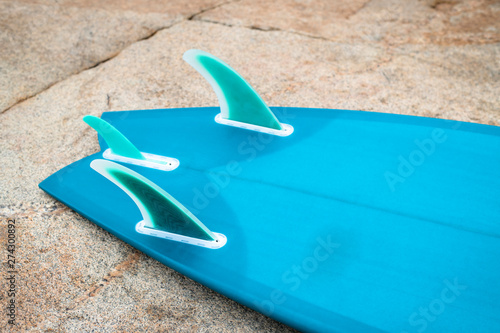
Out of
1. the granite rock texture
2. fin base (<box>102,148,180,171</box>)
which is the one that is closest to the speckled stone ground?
the granite rock texture

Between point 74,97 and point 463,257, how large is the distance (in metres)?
1.98

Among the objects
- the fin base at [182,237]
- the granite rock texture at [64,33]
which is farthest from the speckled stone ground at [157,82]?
the fin base at [182,237]

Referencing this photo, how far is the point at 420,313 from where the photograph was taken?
122cm

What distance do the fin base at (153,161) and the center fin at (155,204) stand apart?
0.28 metres

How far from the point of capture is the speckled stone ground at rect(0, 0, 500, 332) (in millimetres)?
1494

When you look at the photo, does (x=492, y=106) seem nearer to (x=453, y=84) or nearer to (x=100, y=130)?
(x=453, y=84)

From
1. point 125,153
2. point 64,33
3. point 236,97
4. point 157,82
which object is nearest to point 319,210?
point 236,97

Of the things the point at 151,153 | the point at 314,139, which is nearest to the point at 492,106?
the point at 314,139

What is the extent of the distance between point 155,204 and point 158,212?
0.12 ft

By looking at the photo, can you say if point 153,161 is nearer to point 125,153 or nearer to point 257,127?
point 125,153

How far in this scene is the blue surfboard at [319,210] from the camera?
4.19ft

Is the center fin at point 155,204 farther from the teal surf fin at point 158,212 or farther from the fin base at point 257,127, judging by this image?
the fin base at point 257,127

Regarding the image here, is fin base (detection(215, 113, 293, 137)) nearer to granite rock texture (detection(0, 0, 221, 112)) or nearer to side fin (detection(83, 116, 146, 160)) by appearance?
side fin (detection(83, 116, 146, 160))

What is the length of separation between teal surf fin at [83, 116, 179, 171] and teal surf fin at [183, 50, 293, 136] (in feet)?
1.05
